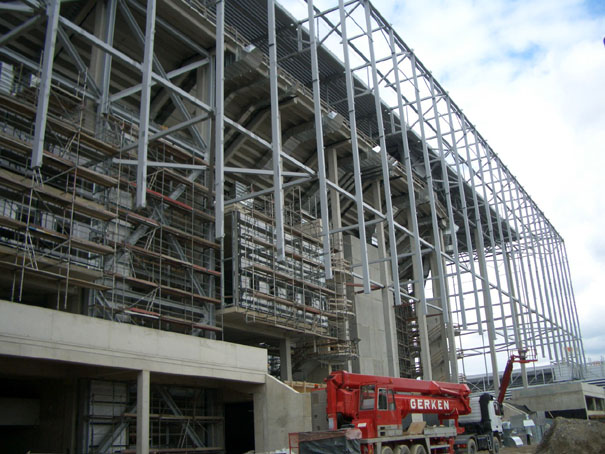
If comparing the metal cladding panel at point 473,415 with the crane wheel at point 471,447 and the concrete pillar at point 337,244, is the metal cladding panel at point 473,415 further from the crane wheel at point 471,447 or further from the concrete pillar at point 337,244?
the concrete pillar at point 337,244

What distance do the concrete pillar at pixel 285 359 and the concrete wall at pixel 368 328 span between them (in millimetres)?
5625

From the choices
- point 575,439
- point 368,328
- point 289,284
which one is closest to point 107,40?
point 289,284

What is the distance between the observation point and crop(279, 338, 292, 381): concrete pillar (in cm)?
3010

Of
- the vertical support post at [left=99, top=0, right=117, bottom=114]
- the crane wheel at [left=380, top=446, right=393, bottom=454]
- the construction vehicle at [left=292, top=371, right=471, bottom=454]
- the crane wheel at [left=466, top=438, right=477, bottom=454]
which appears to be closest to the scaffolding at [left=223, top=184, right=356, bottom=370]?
the vertical support post at [left=99, top=0, right=117, bottom=114]

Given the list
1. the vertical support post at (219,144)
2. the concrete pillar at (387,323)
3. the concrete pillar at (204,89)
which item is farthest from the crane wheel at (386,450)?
the concrete pillar at (387,323)

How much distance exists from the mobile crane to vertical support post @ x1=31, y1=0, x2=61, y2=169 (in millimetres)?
9782

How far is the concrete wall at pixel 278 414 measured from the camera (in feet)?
70.5

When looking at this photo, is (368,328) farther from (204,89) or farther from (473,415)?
(204,89)

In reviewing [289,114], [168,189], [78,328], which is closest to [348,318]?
[289,114]

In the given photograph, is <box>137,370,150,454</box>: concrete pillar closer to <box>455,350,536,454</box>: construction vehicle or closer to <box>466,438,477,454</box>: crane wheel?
<box>466,438,477,454</box>: crane wheel

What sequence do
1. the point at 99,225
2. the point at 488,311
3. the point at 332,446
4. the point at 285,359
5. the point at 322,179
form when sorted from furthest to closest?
the point at 488,311
the point at 285,359
the point at 322,179
the point at 99,225
the point at 332,446

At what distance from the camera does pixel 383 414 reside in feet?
57.9

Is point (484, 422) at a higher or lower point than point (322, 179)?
lower

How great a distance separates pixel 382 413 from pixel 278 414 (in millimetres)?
5795
